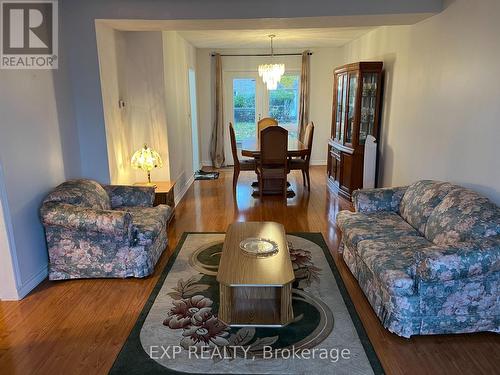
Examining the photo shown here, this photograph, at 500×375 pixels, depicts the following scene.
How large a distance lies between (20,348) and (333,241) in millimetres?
2932

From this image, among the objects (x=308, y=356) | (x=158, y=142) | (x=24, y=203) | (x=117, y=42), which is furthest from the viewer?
(x=158, y=142)

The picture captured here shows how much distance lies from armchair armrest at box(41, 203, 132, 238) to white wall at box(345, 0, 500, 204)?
291cm

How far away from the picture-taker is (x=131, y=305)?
2.78m

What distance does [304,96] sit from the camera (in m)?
7.76

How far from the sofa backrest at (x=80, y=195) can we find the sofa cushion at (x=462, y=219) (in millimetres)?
2879

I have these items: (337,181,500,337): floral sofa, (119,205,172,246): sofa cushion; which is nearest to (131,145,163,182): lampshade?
(119,205,172,246): sofa cushion

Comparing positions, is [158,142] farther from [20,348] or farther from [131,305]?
[20,348]

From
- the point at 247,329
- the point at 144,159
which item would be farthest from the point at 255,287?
the point at 144,159

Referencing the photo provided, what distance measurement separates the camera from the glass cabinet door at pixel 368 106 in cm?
515

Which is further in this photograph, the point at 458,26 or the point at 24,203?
the point at 458,26

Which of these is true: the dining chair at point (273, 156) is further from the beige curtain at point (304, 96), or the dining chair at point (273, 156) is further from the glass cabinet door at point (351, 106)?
the beige curtain at point (304, 96)

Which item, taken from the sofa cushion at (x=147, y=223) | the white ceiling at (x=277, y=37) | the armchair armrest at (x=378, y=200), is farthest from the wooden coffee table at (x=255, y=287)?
the white ceiling at (x=277, y=37)

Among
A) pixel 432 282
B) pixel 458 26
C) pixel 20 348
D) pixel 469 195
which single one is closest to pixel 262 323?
pixel 432 282

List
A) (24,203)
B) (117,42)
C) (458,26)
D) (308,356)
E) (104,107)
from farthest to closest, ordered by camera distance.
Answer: (117,42) < (104,107) < (458,26) < (24,203) < (308,356)
